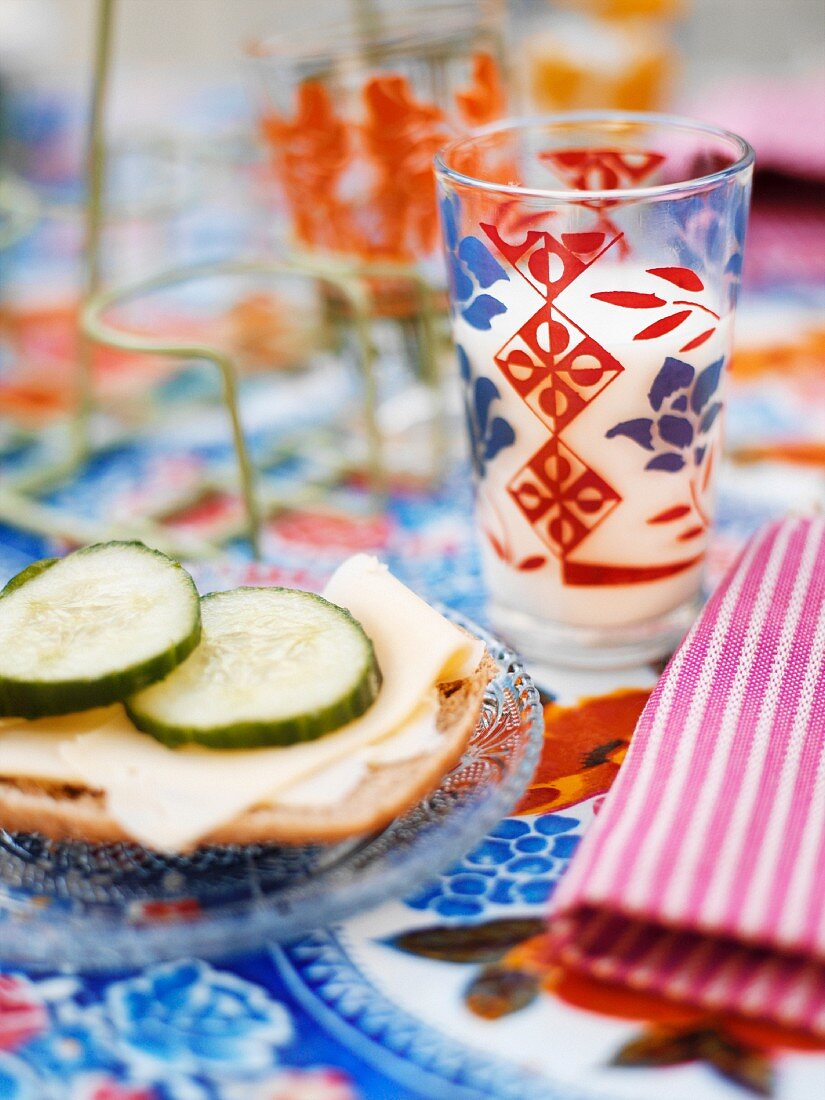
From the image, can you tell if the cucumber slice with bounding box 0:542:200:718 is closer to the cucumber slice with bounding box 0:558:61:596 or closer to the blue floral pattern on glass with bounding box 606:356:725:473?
the cucumber slice with bounding box 0:558:61:596

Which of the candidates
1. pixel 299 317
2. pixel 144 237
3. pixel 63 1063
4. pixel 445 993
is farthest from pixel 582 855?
pixel 144 237

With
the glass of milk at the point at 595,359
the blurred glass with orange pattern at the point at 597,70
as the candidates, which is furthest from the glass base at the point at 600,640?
the blurred glass with orange pattern at the point at 597,70

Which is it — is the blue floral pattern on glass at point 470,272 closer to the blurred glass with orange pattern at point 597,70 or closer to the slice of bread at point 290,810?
the slice of bread at point 290,810

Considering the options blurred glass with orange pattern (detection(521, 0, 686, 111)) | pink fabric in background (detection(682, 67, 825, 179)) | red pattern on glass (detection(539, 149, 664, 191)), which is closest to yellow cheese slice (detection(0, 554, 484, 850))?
red pattern on glass (detection(539, 149, 664, 191))

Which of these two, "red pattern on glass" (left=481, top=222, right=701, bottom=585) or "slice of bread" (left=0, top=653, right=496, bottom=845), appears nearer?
"slice of bread" (left=0, top=653, right=496, bottom=845)

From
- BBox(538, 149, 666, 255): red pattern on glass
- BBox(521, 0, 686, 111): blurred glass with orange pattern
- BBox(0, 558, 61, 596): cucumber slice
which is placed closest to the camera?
BBox(0, 558, 61, 596): cucumber slice
